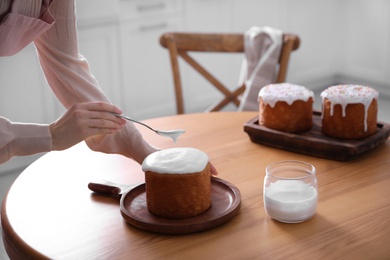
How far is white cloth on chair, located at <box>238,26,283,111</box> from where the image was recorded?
274cm

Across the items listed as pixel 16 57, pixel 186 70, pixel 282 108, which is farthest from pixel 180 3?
pixel 282 108

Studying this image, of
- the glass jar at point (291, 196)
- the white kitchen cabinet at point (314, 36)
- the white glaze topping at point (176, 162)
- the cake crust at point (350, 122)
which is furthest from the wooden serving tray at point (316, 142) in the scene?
the white kitchen cabinet at point (314, 36)

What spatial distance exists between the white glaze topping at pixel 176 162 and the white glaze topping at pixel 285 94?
48cm

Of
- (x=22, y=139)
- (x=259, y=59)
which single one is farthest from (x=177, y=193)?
(x=259, y=59)

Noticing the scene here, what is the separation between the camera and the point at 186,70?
444 cm

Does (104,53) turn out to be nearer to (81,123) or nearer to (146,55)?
(146,55)

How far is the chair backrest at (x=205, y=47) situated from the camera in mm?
2564

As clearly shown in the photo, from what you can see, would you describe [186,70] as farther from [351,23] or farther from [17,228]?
[17,228]

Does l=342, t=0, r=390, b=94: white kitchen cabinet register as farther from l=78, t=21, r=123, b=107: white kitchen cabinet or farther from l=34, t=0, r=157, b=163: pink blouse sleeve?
l=34, t=0, r=157, b=163: pink blouse sleeve

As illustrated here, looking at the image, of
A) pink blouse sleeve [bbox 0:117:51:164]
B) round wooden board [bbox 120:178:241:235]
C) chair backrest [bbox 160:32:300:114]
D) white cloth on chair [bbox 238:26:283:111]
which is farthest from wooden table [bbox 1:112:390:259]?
white cloth on chair [bbox 238:26:283:111]

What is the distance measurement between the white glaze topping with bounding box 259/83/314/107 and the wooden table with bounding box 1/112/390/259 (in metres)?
0.14

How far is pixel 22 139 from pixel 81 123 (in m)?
0.14

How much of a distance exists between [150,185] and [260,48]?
142cm

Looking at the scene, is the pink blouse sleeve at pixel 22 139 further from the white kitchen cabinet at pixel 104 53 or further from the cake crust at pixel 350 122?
the white kitchen cabinet at pixel 104 53
